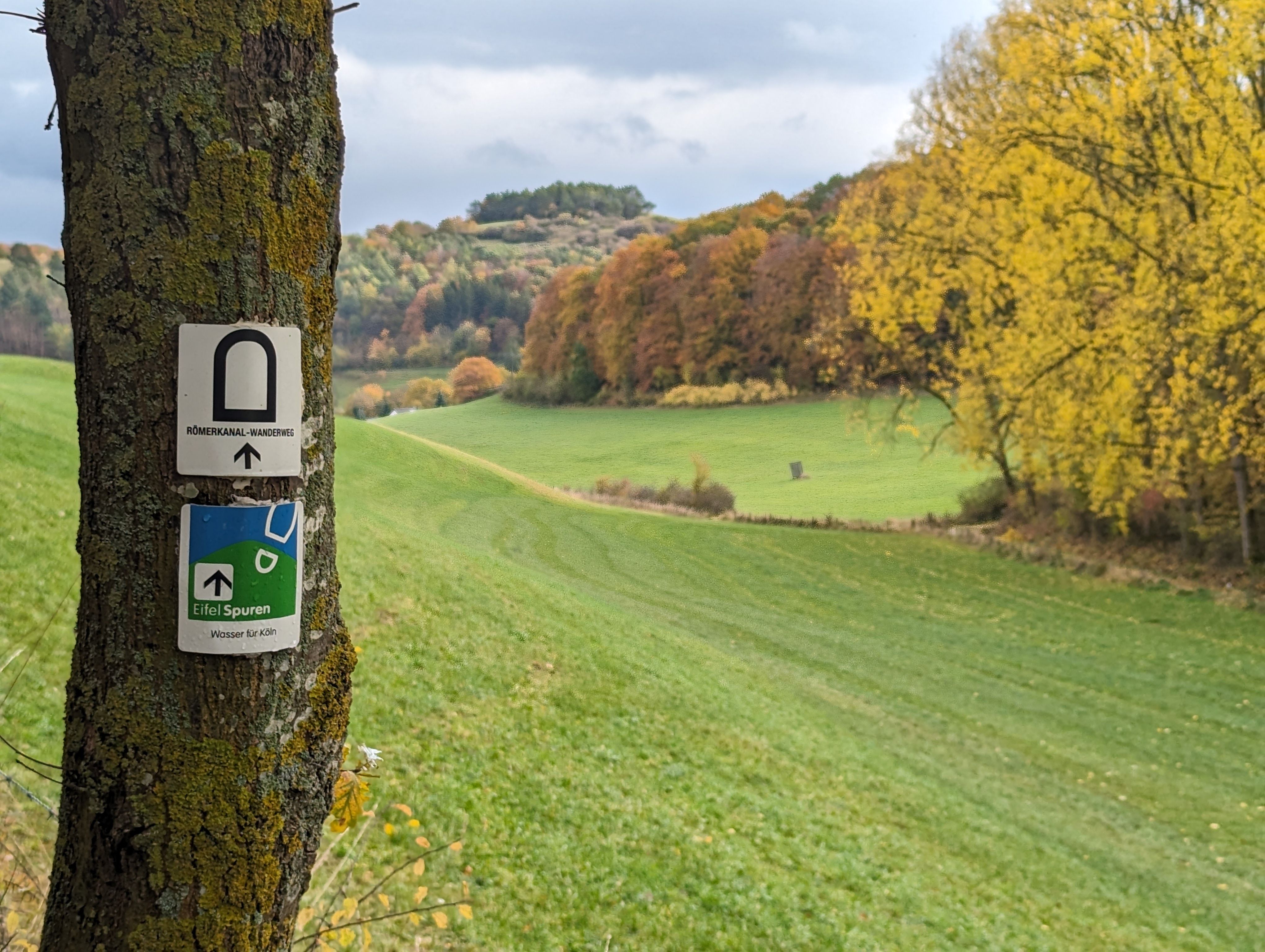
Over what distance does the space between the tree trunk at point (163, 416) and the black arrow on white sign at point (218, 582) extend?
67 millimetres

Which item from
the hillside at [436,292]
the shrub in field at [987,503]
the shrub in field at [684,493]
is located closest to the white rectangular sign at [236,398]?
the shrub in field at [987,503]

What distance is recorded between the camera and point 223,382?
206 centimetres

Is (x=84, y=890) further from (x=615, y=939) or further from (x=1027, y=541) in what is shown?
(x=1027, y=541)

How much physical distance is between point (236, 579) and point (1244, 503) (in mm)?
21160

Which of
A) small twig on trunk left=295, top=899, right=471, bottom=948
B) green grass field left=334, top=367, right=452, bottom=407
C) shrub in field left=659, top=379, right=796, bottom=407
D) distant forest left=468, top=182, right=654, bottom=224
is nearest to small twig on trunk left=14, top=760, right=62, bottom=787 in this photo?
small twig on trunk left=295, top=899, right=471, bottom=948

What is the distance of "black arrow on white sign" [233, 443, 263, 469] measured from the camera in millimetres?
2084

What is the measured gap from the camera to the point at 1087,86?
20.2 metres

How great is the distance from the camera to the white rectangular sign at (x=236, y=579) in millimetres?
2068

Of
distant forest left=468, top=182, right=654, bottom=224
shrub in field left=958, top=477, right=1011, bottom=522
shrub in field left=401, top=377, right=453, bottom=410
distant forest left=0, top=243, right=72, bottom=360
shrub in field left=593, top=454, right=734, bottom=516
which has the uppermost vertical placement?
distant forest left=468, top=182, right=654, bottom=224

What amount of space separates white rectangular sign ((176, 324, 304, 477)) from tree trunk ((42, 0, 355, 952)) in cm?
3

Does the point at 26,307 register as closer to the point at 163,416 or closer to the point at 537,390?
the point at 163,416

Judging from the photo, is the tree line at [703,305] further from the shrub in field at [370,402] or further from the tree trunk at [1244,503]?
the tree trunk at [1244,503]

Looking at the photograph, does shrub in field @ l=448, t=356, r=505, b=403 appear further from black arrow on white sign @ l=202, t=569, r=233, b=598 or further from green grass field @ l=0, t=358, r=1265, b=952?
black arrow on white sign @ l=202, t=569, r=233, b=598

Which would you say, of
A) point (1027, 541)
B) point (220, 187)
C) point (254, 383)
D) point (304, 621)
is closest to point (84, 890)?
point (304, 621)
